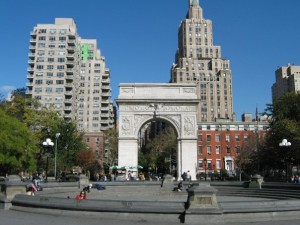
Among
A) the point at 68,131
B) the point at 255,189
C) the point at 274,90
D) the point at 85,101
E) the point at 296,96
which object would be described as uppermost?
the point at 274,90

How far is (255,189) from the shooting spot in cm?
2941

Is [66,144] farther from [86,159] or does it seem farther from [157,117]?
[86,159]

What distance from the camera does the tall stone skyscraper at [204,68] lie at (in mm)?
120625

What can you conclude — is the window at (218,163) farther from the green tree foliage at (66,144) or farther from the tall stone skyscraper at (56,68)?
the tall stone skyscraper at (56,68)

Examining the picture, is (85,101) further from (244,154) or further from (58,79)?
(244,154)

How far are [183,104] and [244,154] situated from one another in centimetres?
2341

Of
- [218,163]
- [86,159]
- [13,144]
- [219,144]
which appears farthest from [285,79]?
[13,144]

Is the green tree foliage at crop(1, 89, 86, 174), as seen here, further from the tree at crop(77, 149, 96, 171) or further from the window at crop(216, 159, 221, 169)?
the window at crop(216, 159, 221, 169)

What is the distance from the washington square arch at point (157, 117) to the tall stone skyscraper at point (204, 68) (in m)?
69.1

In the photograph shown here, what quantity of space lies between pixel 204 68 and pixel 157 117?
79768mm

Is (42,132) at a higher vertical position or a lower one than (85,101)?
lower

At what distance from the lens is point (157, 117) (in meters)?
47.5

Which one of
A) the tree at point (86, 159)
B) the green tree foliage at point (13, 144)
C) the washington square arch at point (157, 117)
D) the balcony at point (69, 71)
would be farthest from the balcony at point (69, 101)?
the green tree foliage at point (13, 144)

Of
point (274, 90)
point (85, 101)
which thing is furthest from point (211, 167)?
A: point (274, 90)
